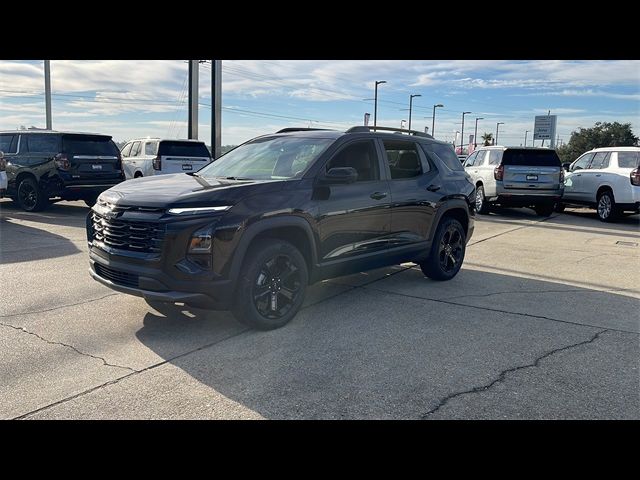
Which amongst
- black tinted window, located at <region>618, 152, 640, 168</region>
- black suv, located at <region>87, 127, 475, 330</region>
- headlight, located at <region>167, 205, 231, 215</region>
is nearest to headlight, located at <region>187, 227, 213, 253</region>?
black suv, located at <region>87, 127, 475, 330</region>

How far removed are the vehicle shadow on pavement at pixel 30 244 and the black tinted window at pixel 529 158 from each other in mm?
10841

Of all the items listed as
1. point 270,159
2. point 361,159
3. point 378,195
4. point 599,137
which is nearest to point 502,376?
point 378,195

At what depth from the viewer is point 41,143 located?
486 inches

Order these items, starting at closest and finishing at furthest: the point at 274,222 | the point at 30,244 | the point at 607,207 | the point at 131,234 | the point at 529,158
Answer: the point at 131,234, the point at 274,222, the point at 30,244, the point at 607,207, the point at 529,158

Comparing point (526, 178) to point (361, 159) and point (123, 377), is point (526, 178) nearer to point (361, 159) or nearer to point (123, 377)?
point (361, 159)

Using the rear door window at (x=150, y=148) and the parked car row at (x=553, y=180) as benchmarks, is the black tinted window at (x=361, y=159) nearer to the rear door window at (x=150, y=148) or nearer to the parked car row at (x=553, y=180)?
the parked car row at (x=553, y=180)

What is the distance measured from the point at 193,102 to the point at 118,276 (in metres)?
20.4

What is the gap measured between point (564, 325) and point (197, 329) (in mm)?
3478

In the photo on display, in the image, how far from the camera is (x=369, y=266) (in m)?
5.73

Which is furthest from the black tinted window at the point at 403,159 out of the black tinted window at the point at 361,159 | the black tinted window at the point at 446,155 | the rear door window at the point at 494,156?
the rear door window at the point at 494,156

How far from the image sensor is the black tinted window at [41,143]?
12.1 meters

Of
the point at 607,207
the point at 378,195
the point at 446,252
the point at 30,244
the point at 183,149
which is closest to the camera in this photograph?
the point at 378,195

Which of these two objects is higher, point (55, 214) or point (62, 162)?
point (62, 162)
